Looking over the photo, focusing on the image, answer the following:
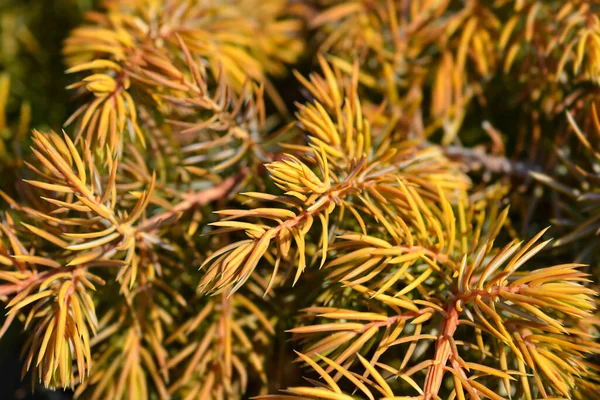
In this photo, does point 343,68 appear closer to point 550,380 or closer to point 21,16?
point 550,380

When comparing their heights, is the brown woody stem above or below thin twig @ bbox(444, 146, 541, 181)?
below

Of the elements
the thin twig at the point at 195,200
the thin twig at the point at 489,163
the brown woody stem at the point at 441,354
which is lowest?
the brown woody stem at the point at 441,354

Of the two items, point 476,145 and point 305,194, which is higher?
point 476,145

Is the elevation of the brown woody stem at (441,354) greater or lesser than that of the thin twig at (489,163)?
lesser

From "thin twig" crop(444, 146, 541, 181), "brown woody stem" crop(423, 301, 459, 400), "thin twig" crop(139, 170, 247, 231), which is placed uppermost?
"thin twig" crop(444, 146, 541, 181)

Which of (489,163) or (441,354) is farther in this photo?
(489,163)

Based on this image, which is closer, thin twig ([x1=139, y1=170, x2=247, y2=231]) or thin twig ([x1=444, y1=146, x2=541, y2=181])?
thin twig ([x1=139, y1=170, x2=247, y2=231])

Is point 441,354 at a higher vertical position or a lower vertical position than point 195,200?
lower

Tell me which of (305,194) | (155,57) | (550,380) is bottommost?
(550,380)

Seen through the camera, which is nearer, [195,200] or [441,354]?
[441,354]

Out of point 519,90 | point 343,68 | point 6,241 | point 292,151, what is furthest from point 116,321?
point 519,90

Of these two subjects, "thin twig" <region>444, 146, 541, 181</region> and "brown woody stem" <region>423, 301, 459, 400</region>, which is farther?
"thin twig" <region>444, 146, 541, 181</region>
